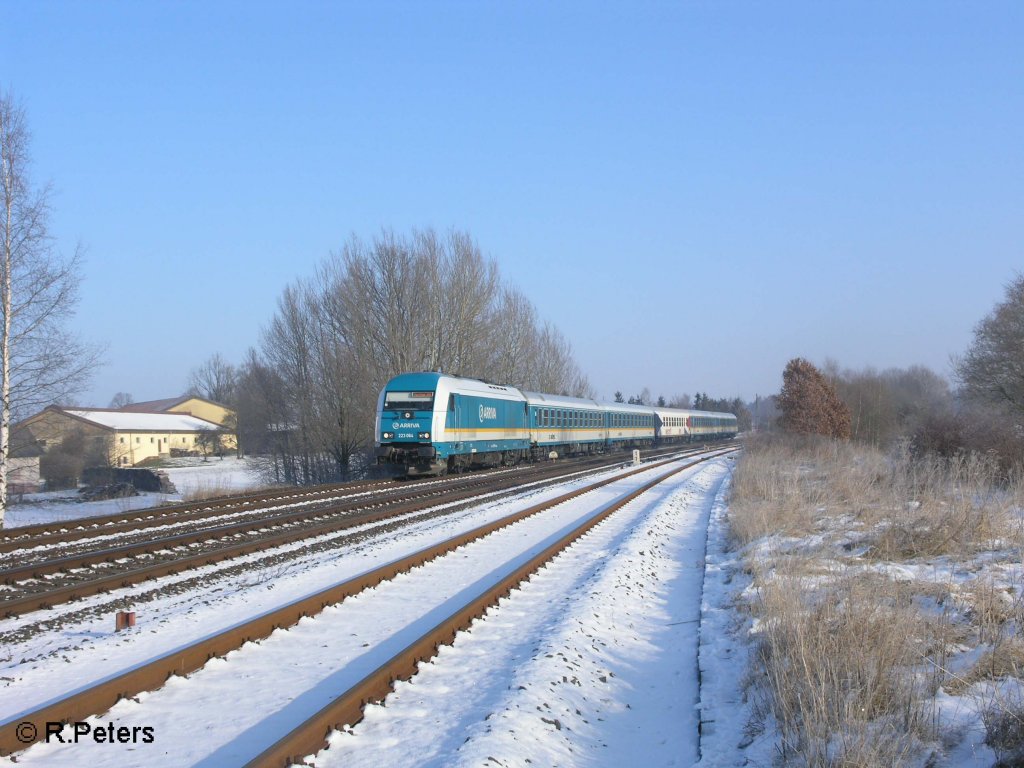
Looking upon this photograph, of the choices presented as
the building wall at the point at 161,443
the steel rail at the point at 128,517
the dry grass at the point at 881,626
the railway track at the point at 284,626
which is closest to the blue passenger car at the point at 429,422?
the steel rail at the point at 128,517

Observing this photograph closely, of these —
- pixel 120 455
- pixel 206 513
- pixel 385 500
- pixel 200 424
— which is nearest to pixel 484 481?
pixel 385 500

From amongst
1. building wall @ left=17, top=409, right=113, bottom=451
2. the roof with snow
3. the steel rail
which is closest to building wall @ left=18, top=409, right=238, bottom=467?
the roof with snow

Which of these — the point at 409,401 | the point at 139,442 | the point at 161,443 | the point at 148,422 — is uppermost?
the point at 148,422

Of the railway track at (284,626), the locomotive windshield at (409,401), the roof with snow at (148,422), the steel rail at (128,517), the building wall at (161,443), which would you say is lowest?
the railway track at (284,626)

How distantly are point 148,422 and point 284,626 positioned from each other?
263 feet

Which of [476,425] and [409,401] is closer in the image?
[409,401]

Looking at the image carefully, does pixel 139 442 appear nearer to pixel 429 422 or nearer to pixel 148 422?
pixel 148 422

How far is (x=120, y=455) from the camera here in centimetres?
5066

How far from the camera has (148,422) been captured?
79.6m

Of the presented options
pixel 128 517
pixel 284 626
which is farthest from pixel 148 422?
pixel 284 626

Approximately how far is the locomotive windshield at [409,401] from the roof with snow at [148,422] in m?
50.5

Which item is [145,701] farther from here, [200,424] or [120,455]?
[200,424]

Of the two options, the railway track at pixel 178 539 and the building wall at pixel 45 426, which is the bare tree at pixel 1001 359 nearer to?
the railway track at pixel 178 539

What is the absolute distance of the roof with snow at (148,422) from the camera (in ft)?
235
